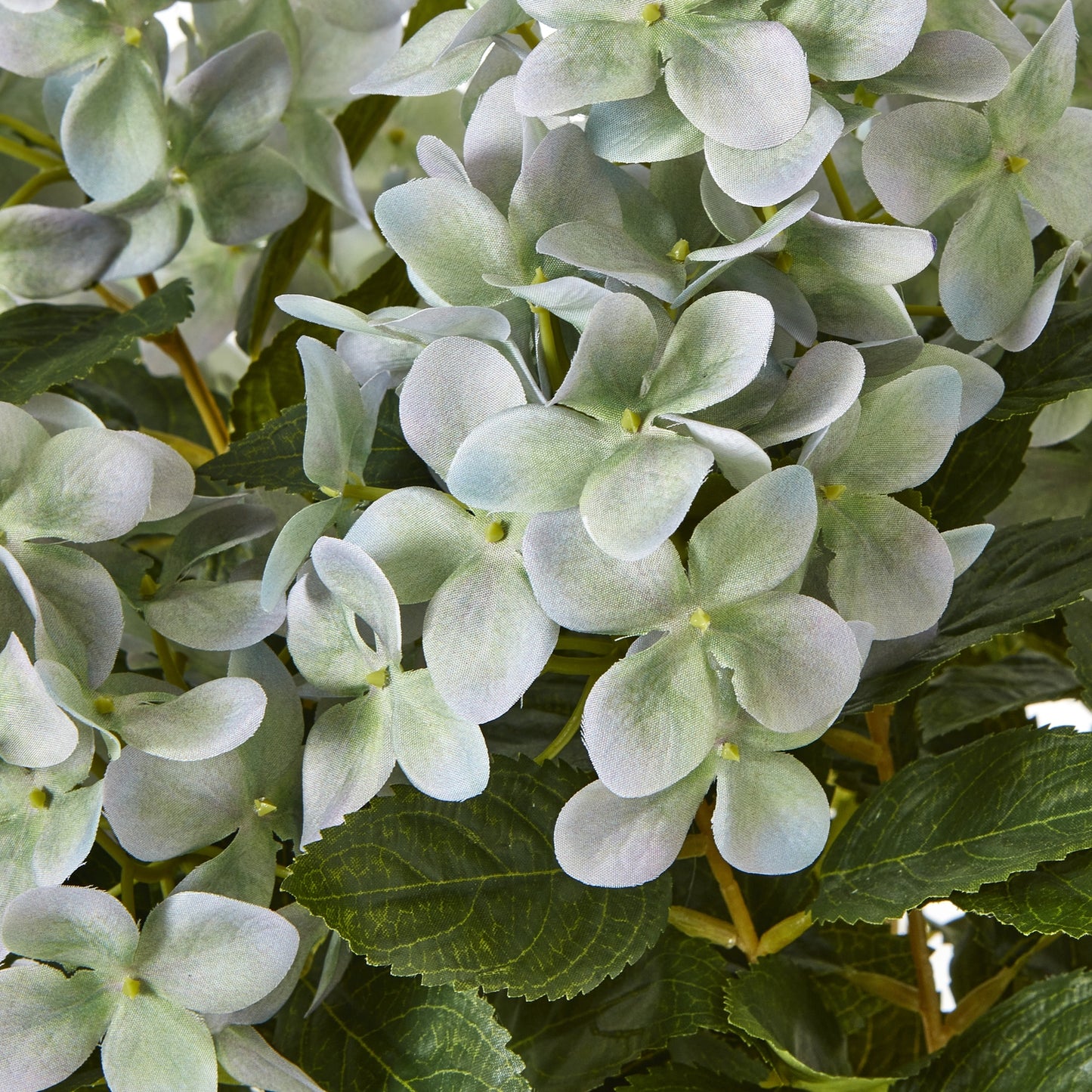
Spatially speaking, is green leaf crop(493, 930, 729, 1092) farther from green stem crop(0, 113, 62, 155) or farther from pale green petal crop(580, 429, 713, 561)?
green stem crop(0, 113, 62, 155)

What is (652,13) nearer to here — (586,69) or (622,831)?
(586,69)

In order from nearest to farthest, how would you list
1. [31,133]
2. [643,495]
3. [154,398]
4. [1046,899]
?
[643,495], [1046,899], [31,133], [154,398]

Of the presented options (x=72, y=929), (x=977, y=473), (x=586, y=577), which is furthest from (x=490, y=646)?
(x=977, y=473)

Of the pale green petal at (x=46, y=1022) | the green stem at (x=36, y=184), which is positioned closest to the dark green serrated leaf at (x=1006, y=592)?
the pale green petal at (x=46, y=1022)

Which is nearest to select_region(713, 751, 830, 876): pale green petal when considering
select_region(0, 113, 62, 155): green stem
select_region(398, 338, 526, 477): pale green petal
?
select_region(398, 338, 526, 477): pale green petal

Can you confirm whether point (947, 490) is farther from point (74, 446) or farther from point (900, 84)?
point (74, 446)

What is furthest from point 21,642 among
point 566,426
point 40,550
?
point 566,426
